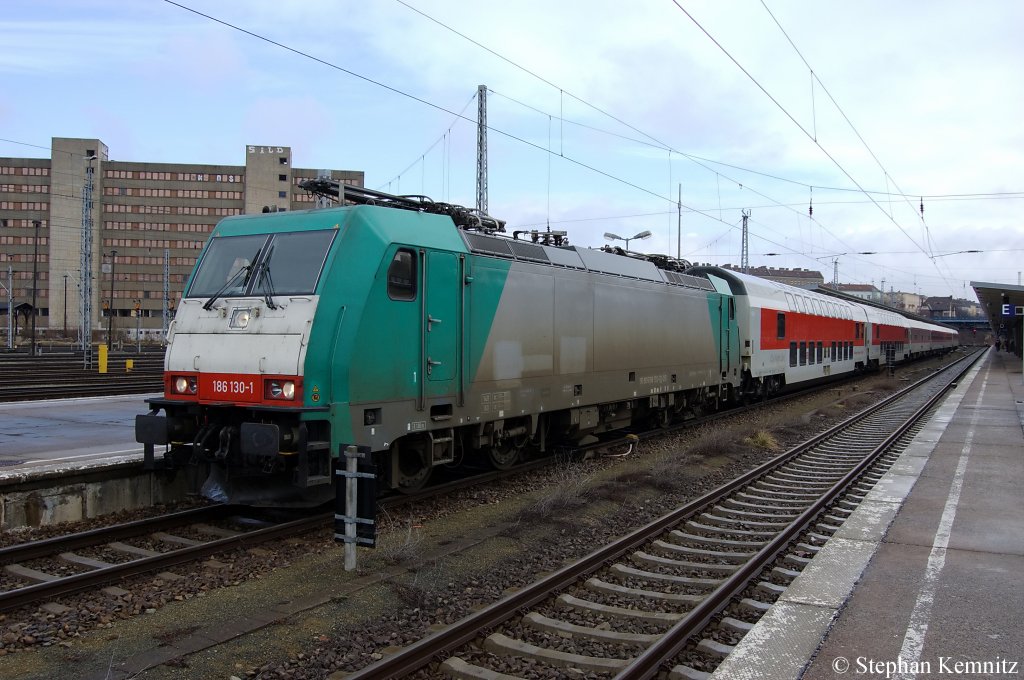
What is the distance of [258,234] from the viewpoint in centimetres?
835

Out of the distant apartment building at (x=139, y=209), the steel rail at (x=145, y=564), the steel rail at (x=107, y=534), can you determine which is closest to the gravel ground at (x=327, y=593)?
the steel rail at (x=145, y=564)

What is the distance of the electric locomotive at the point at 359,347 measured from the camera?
7281mm

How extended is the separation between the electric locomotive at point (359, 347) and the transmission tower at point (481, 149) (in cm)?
1107

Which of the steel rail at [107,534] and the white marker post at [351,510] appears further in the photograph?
the steel rail at [107,534]

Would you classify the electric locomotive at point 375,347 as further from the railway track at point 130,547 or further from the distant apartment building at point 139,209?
the distant apartment building at point 139,209

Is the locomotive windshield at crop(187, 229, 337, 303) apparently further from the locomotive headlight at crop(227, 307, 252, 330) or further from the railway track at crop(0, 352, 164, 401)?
the railway track at crop(0, 352, 164, 401)

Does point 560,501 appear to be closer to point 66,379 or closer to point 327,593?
point 327,593

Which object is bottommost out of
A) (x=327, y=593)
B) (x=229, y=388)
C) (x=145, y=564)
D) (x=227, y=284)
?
(x=327, y=593)

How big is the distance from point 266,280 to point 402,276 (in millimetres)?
1417

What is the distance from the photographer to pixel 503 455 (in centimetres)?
1100

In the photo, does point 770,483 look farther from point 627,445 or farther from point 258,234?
point 258,234

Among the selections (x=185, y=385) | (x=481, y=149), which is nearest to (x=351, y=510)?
(x=185, y=385)

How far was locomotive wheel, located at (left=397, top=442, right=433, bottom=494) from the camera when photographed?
885cm

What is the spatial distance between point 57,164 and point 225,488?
317 ft
